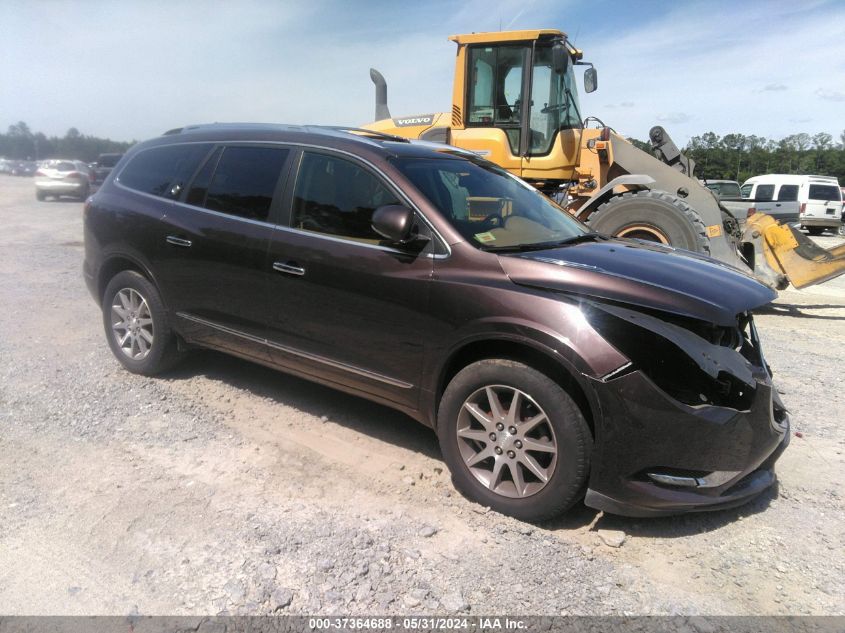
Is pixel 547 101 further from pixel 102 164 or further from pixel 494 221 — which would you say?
pixel 102 164

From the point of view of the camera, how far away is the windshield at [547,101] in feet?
25.0

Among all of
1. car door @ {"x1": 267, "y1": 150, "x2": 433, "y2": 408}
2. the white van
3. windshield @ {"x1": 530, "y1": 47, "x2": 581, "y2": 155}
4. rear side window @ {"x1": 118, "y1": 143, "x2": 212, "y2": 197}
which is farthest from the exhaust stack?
the white van

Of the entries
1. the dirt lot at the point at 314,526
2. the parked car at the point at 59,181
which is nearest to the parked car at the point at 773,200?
the dirt lot at the point at 314,526

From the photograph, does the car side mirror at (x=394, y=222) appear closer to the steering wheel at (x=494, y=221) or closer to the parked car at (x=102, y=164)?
the steering wheel at (x=494, y=221)

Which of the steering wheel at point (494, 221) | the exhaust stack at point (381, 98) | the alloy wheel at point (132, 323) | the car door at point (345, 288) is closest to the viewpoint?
the car door at point (345, 288)

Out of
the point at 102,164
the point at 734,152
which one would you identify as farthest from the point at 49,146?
the point at 734,152

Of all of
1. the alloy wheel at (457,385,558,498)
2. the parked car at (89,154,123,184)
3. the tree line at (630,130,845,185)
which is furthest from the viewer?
the tree line at (630,130,845,185)

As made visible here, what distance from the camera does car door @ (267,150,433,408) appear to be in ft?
11.1

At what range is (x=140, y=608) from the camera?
2.43 metres

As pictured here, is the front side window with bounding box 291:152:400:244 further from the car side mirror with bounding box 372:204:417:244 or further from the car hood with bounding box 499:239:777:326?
the car hood with bounding box 499:239:777:326

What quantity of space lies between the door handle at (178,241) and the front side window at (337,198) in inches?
38.0

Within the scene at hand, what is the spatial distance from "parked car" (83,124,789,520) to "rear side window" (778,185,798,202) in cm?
2149

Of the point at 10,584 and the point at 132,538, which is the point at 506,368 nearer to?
the point at 132,538

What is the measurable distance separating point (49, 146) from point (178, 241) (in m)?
27.6
